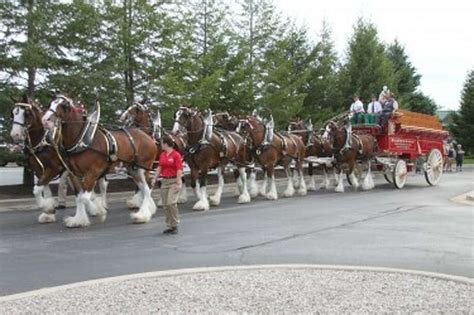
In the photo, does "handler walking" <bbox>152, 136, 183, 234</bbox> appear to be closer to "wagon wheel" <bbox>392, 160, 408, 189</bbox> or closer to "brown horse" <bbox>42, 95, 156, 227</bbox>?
"brown horse" <bbox>42, 95, 156, 227</bbox>

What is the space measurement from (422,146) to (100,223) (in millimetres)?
14492

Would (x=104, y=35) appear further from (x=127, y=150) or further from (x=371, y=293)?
(x=371, y=293)

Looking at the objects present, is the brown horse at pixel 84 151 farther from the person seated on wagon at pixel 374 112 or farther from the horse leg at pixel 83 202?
the person seated on wagon at pixel 374 112

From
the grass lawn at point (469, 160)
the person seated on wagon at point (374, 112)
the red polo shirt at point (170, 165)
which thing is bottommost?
the grass lawn at point (469, 160)

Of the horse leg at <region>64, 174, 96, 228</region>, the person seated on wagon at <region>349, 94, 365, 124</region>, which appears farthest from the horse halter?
the person seated on wagon at <region>349, 94, 365, 124</region>

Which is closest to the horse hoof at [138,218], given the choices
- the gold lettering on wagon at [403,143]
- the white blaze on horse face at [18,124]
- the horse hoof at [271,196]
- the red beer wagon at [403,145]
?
the white blaze on horse face at [18,124]

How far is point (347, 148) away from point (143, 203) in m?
9.92

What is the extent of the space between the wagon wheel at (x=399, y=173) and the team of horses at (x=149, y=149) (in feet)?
2.79

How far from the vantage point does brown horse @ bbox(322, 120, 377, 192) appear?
69.7 feet

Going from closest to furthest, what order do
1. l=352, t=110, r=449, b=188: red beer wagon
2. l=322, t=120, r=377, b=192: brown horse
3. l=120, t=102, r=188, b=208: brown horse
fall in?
l=120, t=102, r=188, b=208: brown horse < l=322, t=120, r=377, b=192: brown horse < l=352, t=110, r=449, b=188: red beer wagon

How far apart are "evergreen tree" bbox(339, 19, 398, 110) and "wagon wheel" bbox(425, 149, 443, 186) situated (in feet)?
37.3

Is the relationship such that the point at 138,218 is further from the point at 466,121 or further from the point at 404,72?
the point at 466,121

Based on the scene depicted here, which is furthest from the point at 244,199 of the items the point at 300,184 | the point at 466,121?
the point at 466,121

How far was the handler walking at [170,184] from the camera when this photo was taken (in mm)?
11312
